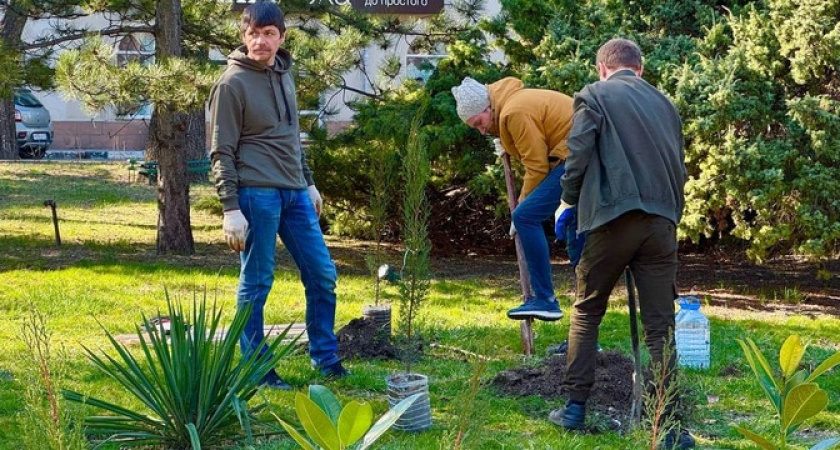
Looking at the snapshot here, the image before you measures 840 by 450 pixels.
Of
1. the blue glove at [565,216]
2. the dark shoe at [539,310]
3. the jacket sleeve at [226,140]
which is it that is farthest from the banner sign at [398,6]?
the blue glove at [565,216]

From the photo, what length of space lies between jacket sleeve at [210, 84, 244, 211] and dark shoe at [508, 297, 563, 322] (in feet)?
6.05

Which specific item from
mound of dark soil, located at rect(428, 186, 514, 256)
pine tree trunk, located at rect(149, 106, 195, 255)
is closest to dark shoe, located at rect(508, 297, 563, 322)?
mound of dark soil, located at rect(428, 186, 514, 256)

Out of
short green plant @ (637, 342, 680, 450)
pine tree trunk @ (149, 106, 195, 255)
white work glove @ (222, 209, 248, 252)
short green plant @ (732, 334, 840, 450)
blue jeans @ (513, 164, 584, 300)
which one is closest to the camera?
short green plant @ (732, 334, 840, 450)

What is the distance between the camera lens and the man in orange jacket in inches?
225

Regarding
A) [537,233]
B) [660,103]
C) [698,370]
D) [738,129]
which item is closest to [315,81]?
[738,129]

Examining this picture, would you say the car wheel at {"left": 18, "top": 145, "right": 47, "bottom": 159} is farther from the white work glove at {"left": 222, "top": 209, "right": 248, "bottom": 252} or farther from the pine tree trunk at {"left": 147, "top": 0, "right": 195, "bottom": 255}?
the white work glove at {"left": 222, "top": 209, "right": 248, "bottom": 252}

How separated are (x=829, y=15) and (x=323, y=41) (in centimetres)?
439

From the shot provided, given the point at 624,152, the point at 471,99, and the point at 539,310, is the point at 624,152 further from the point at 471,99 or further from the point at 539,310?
the point at 539,310

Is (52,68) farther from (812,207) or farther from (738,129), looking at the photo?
(812,207)

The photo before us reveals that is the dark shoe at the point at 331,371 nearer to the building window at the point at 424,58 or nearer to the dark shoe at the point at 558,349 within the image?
the dark shoe at the point at 558,349

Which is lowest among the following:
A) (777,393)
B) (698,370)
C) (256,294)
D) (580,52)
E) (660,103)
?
(698,370)

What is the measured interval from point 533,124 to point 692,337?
5.15ft

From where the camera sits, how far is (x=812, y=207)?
8.44 meters

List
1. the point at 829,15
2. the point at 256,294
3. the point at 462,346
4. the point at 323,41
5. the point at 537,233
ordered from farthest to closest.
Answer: the point at 323,41 < the point at 829,15 < the point at 462,346 < the point at 537,233 < the point at 256,294
